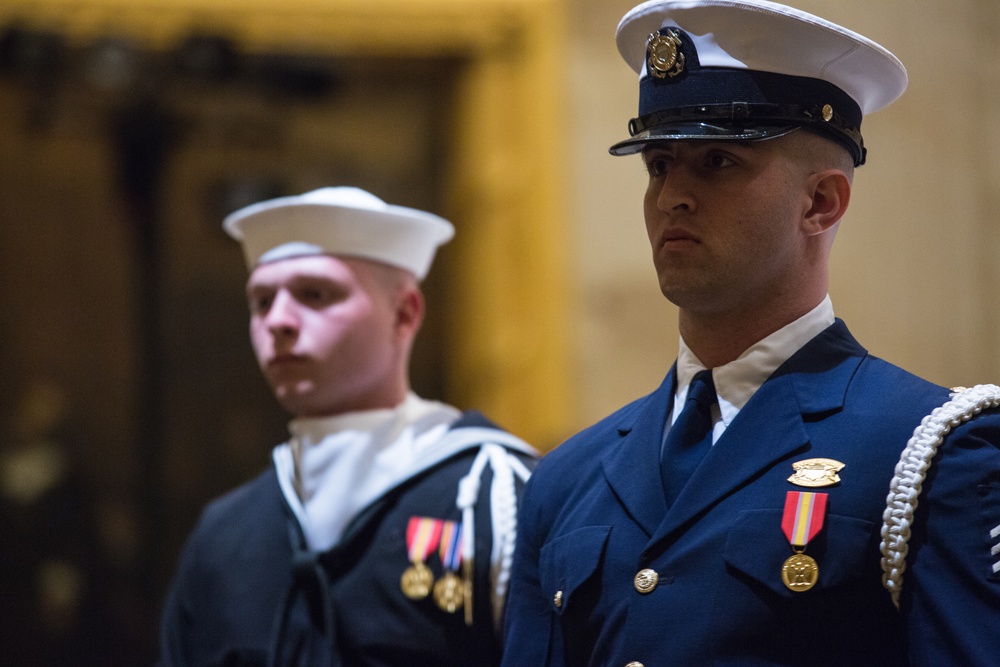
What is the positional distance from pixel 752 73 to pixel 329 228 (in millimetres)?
1422

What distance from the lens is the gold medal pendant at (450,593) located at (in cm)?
272

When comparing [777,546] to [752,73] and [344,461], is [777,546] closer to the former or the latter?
[752,73]

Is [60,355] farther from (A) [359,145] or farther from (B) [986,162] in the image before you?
(B) [986,162]

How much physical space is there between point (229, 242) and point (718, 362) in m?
5.83

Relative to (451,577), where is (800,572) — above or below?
above

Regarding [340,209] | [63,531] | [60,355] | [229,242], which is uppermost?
[340,209]

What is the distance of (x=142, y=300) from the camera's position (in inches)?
293

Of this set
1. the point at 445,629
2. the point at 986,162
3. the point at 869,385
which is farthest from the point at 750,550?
the point at 986,162

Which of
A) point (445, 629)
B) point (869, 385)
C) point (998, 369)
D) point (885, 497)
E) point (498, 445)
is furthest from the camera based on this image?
point (998, 369)

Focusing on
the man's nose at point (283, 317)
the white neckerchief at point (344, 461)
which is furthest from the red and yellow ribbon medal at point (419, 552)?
the man's nose at point (283, 317)

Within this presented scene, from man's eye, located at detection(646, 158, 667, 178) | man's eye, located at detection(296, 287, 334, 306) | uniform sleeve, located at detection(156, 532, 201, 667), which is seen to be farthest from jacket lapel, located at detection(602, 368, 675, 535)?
uniform sleeve, located at detection(156, 532, 201, 667)

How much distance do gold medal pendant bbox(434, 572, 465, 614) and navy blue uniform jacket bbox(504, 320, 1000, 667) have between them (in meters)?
0.67

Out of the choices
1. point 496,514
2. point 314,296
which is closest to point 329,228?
point 314,296

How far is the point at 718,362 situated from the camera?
194 centimetres
